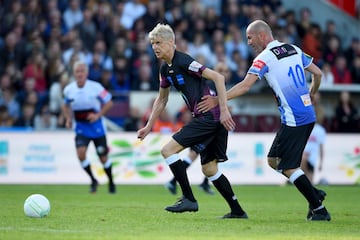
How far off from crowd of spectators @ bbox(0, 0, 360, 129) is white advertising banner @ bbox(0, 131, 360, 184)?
1.30 m

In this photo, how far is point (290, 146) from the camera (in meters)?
11.0

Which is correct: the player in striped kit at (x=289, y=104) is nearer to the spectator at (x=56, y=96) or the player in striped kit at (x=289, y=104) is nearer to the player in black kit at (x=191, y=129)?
the player in black kit at (x=191, y=129)

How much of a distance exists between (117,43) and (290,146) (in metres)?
13.4

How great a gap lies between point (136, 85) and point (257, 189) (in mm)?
5392

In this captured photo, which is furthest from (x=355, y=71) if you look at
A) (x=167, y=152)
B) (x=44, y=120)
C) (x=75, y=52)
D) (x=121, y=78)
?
(x=167, y=152)

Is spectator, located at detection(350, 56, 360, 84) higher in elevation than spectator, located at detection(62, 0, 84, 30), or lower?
lower

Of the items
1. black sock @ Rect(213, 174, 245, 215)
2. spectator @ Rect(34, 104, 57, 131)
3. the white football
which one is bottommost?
spectator @ Rect(34, 104, 57, 131)

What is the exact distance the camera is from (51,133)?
20859mm

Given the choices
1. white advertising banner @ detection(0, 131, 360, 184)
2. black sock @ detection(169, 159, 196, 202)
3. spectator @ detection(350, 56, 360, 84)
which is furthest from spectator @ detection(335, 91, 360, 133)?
black sock @ detection(169, 159, 196, 202)

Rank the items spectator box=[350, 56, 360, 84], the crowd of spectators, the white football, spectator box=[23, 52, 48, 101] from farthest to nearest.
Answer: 1. spectator box=[350, 56, 360, 84]
2. spectator box=[23, 52, 48, 101]
3. the crowd of spectators
4. the white football

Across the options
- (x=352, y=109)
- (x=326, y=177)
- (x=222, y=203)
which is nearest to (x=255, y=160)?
(x=326, y=177)

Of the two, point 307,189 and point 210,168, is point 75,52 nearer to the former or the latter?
point 210,168

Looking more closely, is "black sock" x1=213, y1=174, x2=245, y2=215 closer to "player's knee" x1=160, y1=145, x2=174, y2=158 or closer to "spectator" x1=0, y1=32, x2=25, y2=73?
"player's knee" x1=160, y1=145, x2=174, y2=158

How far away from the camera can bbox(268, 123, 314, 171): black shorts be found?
11.0 meters
